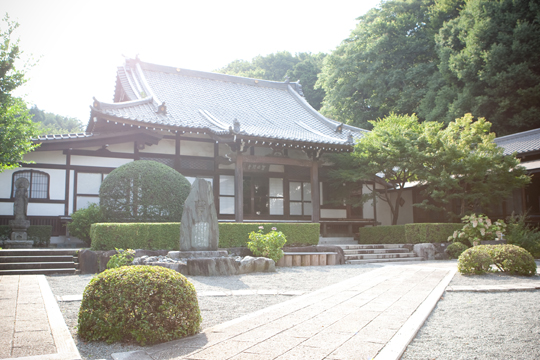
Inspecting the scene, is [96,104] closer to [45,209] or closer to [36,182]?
[36,182]

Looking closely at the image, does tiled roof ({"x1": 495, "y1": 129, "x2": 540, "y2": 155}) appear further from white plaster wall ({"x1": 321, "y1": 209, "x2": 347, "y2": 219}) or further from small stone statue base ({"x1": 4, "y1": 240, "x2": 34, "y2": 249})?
small stone statue base ({"x1": 4, "y1": 240, "x2": 34, "y2": 249})

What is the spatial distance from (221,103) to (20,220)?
10.7 m

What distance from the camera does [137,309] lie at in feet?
13.3

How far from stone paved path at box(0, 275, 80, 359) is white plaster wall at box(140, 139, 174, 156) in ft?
32.1

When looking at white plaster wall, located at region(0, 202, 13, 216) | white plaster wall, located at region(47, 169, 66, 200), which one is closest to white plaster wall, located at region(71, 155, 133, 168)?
white plaster wall, located at region(47, 169, 66, 200)

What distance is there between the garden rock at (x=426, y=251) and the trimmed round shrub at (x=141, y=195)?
336 inches

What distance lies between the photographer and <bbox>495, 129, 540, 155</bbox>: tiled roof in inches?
703

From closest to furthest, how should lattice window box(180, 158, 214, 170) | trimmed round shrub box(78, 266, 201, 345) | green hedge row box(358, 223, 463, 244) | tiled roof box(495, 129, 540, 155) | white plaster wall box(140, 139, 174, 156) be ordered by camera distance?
trimmed round shrub box(78, 266, 201, 345) → green hedge row box(358, 223, 463, 244) → white plaster wall box(140, 139, 174, 156) → lattice window box(180, 158, 214, 170) → tiled roof box(495, 129, 540, 155)

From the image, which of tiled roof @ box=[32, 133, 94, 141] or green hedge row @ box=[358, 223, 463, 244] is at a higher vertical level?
tiled roof @ box=[32, 133, 94, 141]

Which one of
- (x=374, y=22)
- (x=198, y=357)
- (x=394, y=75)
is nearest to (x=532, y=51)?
(x=394, y=75)

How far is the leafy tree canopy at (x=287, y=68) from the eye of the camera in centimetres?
4028

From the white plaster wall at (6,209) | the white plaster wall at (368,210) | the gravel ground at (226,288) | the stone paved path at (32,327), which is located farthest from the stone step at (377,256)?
the white plaster wall at (6,209)

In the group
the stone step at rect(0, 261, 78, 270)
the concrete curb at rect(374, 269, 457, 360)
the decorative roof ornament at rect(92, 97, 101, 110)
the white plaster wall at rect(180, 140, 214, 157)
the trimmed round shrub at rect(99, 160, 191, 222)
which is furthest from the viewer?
the white plaster wall at rect(180, 140, 214, 157)

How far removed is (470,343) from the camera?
13.2 feet
